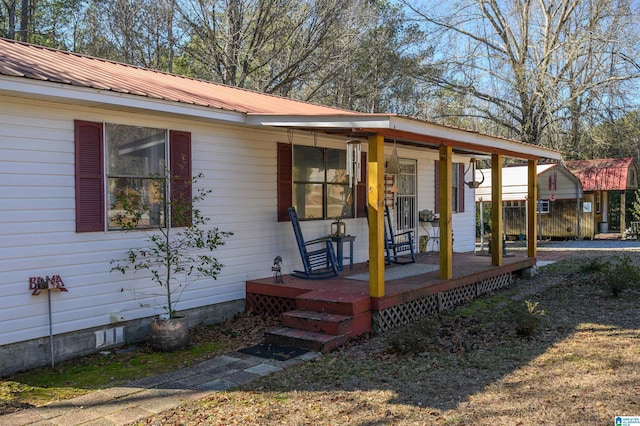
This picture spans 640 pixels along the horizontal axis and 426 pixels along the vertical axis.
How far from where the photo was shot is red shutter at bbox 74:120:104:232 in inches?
204

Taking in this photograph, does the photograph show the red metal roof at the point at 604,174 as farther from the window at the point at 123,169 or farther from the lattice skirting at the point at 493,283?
the window at the point at 123,169

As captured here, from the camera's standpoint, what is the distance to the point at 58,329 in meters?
5.07

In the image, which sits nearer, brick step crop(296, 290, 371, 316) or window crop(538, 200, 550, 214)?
brick step crop(296, 290, 371, 316)

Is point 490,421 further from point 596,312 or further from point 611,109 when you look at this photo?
point 611,109

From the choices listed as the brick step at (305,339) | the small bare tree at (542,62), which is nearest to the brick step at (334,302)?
the brick step at (305,339)

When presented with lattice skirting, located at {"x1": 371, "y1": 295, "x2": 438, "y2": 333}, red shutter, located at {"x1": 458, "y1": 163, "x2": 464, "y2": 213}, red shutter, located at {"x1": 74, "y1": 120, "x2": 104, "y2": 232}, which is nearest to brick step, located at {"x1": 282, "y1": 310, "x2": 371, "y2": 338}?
lattice skirting, located at {"x1": 371, "y1": 295, "x2": 438, "y2": 333}

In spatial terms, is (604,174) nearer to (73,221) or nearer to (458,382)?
(458,382)

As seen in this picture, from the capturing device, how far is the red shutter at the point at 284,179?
7344 mm

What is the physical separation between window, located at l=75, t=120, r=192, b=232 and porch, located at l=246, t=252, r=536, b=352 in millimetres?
1564

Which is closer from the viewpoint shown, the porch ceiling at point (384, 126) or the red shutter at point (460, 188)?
the porch ceiling at point (384, 126)

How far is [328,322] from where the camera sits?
5.62 m

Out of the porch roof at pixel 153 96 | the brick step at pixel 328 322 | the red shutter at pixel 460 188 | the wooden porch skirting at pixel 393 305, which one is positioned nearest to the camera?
the porch roof at pixel 153 96

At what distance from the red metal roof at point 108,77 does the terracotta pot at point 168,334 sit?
2.30 metres

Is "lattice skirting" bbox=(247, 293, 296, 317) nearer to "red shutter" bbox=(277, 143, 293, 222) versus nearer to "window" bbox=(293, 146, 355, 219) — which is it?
"red shutter" bbox=(277, 143, 293, 222)
